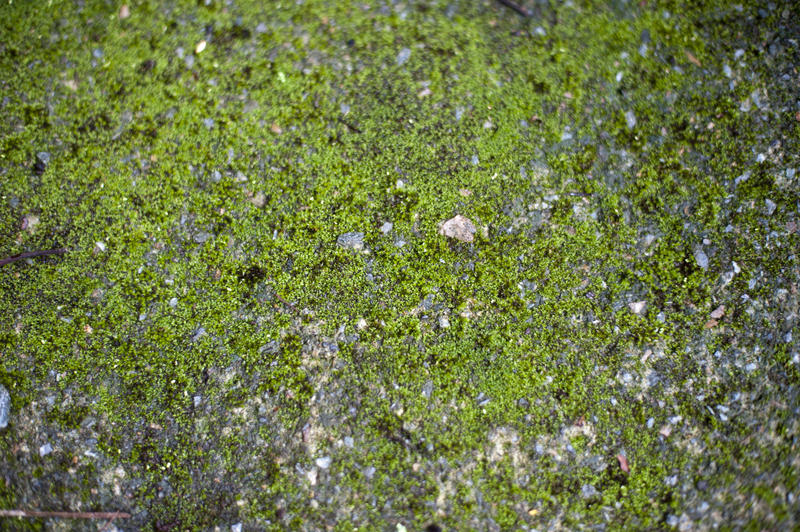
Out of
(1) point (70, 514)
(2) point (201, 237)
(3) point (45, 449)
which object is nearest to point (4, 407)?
(3) point (45, 449)

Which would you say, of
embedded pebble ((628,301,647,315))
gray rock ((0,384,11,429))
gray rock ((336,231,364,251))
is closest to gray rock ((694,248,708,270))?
embedded pebble ((628,301,647,315))

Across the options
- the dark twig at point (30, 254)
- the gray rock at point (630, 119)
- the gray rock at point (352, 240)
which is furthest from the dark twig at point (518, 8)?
the dark twig at point (30, 254)

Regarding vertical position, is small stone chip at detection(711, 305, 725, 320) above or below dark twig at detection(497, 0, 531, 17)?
below

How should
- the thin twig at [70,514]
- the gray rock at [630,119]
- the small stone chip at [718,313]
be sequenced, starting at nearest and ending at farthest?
the thin twig at [70,514] → the small stone chip at [718,313] → the gray rock at [630,119]

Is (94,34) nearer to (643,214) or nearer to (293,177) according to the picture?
(293,177)

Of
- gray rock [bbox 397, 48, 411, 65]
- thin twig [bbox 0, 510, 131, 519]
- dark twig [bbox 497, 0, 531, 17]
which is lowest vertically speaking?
thin twig [bbox 0, 510, 131, 519]

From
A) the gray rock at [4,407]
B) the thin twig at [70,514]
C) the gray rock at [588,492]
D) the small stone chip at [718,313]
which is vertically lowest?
the gray rock at [588,492]

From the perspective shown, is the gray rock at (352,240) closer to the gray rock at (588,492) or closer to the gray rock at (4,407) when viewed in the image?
the gray rock at (588,492)

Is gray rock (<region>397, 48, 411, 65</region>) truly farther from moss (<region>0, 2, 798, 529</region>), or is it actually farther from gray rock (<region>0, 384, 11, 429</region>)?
gray rock (<region>0, 384, 11, 429</region>)
